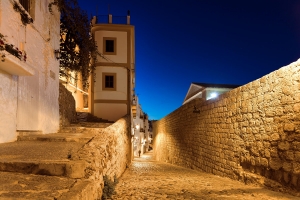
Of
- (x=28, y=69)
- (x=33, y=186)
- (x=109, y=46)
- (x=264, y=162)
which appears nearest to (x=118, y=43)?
(x=109, y=46)

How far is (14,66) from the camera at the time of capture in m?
5.73

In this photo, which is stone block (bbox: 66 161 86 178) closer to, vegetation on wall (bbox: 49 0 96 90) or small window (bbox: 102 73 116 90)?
vegetation on wall (bbox: 49 0 96 90)

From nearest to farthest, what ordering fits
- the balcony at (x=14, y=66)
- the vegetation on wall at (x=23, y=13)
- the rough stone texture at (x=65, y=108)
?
the balcony at (x=14, y=66)
the vegetation on wall at (x=23, y=13)
the rough stone texture at (x=65, y=108)

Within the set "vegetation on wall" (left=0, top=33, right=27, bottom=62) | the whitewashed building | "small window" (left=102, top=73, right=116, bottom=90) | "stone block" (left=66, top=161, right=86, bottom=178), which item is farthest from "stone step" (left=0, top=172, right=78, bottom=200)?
"small window" (left=102, top=73, right=116, bottom=90)

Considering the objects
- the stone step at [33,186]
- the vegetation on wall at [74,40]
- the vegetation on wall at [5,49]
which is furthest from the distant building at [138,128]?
the stone step at [33,186]

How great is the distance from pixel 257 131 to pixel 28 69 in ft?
18.7

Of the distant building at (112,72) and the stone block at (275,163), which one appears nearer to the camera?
the stone block at (275,163)

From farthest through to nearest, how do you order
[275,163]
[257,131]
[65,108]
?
[65,108]
[257,131]
[275,163]

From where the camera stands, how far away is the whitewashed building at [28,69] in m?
5.84

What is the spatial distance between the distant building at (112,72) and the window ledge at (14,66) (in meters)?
8.66

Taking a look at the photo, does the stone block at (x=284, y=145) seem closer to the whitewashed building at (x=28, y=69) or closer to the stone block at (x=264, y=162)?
the stone block at (x=264, y=162)

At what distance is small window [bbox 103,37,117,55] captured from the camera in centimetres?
1540

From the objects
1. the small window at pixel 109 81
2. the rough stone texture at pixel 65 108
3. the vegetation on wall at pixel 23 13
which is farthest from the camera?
the small window at pixel 109 81

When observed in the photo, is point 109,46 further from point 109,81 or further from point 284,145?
point 284,145
